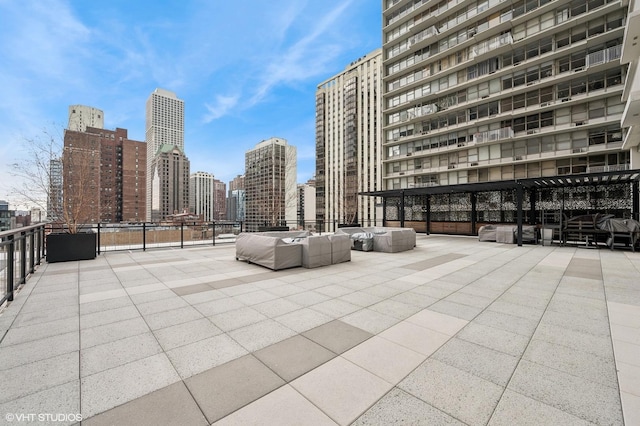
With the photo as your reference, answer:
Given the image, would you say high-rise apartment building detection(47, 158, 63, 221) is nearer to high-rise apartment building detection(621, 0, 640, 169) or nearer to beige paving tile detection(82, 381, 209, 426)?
beige paving tile detection(82, 381, 209, 426)

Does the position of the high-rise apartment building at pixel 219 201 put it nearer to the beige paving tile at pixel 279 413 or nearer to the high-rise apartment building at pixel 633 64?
the high-rise apartment building at pixel 633 64

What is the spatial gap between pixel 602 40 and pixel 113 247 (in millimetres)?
35269

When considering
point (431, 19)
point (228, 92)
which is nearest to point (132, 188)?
point (228, 92)

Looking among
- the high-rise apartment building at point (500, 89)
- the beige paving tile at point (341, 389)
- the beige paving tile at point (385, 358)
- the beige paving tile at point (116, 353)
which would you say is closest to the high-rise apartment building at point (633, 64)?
the high-rise apartment building at point (500, 89)

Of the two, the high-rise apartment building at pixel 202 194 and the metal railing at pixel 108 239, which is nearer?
the metal railing at pixel 108 239

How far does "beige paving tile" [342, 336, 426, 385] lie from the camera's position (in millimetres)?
2398

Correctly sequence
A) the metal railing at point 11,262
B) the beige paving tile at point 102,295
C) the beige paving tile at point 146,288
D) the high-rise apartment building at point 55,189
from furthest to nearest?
the high-rise apartment building at point 55,189
the beige paving tile at point 146,288
the beige paving tile at point 102,295
the metal railing at point 11,262

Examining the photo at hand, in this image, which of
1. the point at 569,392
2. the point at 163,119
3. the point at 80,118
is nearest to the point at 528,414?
the point at 569,392

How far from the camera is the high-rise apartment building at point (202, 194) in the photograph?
9941 centimetres

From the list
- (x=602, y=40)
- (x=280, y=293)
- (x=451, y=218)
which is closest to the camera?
(x=280, y=293)

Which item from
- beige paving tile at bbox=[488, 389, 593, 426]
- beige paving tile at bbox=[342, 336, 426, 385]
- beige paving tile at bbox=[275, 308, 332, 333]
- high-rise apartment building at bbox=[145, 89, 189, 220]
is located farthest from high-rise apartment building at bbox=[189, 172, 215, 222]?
beige paving tile at bbox=[488, 389, 593, 426]

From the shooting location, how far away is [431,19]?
2973 cm

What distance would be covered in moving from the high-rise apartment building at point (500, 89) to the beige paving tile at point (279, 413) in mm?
29585

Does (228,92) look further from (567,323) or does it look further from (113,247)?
(567,323)
